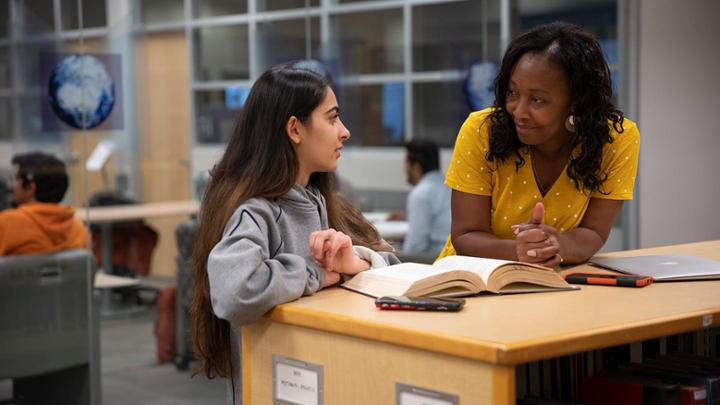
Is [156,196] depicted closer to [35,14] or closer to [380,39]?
[35,14]

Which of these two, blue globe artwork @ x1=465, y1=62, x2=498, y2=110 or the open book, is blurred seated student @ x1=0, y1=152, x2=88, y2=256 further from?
blue globe artwork @ x1=465, y1=62, x2=498, y2=110

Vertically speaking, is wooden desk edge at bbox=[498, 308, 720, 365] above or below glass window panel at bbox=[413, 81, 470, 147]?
below

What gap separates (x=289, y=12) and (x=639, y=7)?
6.87 ft

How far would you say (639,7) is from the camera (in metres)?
6.28

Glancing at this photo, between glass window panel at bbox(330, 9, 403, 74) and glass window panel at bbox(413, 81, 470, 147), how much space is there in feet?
0.70

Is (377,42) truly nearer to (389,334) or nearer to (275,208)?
(275,208)

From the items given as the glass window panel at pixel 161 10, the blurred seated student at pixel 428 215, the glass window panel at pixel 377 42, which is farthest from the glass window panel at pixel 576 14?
the glass window panel at pixel 161 10

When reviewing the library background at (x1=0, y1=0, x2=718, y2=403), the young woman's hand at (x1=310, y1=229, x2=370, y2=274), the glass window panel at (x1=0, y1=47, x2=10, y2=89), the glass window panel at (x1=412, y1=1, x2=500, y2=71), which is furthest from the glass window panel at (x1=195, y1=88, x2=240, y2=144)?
the young woman's hand at (x1=310, y1=229, x2=370, y2=274)

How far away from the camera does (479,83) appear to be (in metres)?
6.16

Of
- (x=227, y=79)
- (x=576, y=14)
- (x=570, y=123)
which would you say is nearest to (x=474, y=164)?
(x=570, y=123)

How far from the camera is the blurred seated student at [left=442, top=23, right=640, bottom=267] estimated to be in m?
2.63

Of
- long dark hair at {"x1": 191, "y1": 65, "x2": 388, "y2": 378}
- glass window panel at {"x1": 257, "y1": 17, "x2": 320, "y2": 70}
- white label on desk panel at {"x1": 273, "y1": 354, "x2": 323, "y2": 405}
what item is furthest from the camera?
glass window panel at {"x1": 257, "y1": 17, "x2": 320, "y2": 70}

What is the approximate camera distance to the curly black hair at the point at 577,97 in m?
2.65

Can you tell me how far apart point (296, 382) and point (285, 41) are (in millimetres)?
3548
